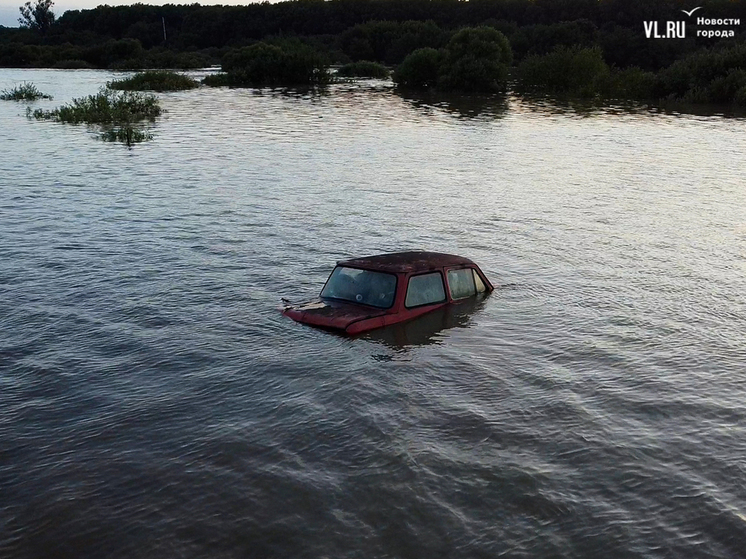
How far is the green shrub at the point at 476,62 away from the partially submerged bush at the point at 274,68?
14.5m

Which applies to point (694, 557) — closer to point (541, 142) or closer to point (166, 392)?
point (166, 392)

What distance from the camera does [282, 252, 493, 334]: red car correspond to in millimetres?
16391

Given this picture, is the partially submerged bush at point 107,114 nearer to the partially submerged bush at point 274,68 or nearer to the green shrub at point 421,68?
the partially submerged bush at point 274,68

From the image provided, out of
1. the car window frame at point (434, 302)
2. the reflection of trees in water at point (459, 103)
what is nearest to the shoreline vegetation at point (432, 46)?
the reflection of trees in water at point (459, 103)

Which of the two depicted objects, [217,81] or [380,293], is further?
[217,81]

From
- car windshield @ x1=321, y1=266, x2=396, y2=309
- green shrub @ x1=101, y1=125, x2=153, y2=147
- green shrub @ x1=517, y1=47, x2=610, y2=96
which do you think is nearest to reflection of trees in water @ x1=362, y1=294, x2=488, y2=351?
car windshield @ x1=321, y1=266, x2=396, y2=309

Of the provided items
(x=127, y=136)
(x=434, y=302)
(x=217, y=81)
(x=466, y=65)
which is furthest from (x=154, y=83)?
(x=434, y=302)

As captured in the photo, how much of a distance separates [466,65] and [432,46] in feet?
124

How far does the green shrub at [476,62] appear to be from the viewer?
80312 mm

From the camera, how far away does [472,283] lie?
18812mm

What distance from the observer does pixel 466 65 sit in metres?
80.8

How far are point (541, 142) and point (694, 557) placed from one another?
4088cm

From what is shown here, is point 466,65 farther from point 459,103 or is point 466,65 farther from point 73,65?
point 73,65

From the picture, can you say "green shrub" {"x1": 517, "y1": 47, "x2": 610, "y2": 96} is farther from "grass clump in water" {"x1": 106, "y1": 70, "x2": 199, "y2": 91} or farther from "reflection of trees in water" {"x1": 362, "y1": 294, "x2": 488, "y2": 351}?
"reflection of trees in water" {"x1": 362, "y1": 294, "x2": 488, "y2": 351}
